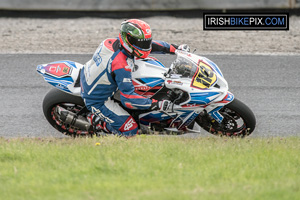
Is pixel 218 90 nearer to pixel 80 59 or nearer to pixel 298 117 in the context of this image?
pixel 298 117

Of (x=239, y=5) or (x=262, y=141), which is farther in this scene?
(x=239, y=5)

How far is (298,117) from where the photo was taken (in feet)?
27.7

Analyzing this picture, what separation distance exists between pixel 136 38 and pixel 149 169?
1726 millimetres

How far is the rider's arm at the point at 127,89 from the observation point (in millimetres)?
6559

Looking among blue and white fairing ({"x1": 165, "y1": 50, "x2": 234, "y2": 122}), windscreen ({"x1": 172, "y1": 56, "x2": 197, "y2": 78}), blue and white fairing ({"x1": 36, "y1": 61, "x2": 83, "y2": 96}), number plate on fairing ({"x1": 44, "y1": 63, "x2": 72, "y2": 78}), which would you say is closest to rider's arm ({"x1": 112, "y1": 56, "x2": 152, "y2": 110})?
blue and white fairing ({"x1": 165, "y1": 50, "x2": 234, "y2": 122})

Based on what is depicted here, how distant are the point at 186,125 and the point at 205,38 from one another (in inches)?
212

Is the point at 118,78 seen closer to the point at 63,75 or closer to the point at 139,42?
the point at 139,42

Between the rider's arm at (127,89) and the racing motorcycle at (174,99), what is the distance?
0.24 meters

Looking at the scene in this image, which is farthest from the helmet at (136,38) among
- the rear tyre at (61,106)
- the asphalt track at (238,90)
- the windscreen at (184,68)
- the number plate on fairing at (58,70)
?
the asphalt track at (238,90)

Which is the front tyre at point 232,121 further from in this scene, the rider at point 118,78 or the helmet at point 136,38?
the helmet at point 136,38

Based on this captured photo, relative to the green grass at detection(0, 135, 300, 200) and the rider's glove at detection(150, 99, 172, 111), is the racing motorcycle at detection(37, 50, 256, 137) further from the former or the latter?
the green grass at detection(0, 135, 300, 200)

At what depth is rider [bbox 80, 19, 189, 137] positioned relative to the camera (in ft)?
21.6

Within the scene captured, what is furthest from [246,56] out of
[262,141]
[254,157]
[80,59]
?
[254,157]

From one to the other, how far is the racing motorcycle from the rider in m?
0.16
